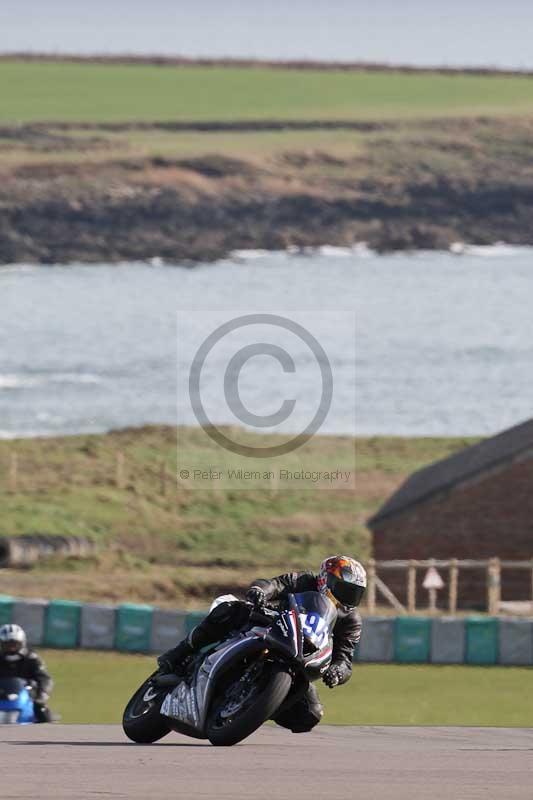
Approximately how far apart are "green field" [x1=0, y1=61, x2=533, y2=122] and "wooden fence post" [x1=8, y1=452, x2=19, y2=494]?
86388 millimetres

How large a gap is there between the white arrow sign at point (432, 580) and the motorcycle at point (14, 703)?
43.2ft

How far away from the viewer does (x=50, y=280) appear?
10525 cm

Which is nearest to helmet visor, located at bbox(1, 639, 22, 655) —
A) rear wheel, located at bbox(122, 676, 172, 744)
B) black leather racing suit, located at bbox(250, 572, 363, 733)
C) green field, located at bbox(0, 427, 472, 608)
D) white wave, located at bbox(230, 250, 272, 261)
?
rear wheel, located at bbox(122, 676, 172, 744)

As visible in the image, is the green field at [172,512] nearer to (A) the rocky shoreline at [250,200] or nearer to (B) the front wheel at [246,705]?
(B) the front wheel at [246,705]

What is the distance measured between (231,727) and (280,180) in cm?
12009

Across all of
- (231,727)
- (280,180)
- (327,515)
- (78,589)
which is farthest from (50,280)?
(231,727)

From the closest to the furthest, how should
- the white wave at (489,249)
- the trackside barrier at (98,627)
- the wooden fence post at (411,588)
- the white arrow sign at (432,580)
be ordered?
the trackside barrier at (98,627), the wooden fence post at (411,588), the white arrow sign at (432,580), the white wave at (489,249)

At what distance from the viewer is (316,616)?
11.7 m

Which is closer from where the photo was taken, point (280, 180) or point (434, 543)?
point (434, 543)

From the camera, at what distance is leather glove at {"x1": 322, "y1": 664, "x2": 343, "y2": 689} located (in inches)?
465

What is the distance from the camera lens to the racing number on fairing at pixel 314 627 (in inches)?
456

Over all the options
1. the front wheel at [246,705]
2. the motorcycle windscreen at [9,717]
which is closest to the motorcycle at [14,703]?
the motorcycle windscreen at [9,717]

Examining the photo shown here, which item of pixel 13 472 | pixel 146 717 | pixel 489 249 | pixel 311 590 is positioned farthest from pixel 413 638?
pixel 489 249

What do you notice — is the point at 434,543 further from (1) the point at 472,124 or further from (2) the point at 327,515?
(1) the point at 472,124
